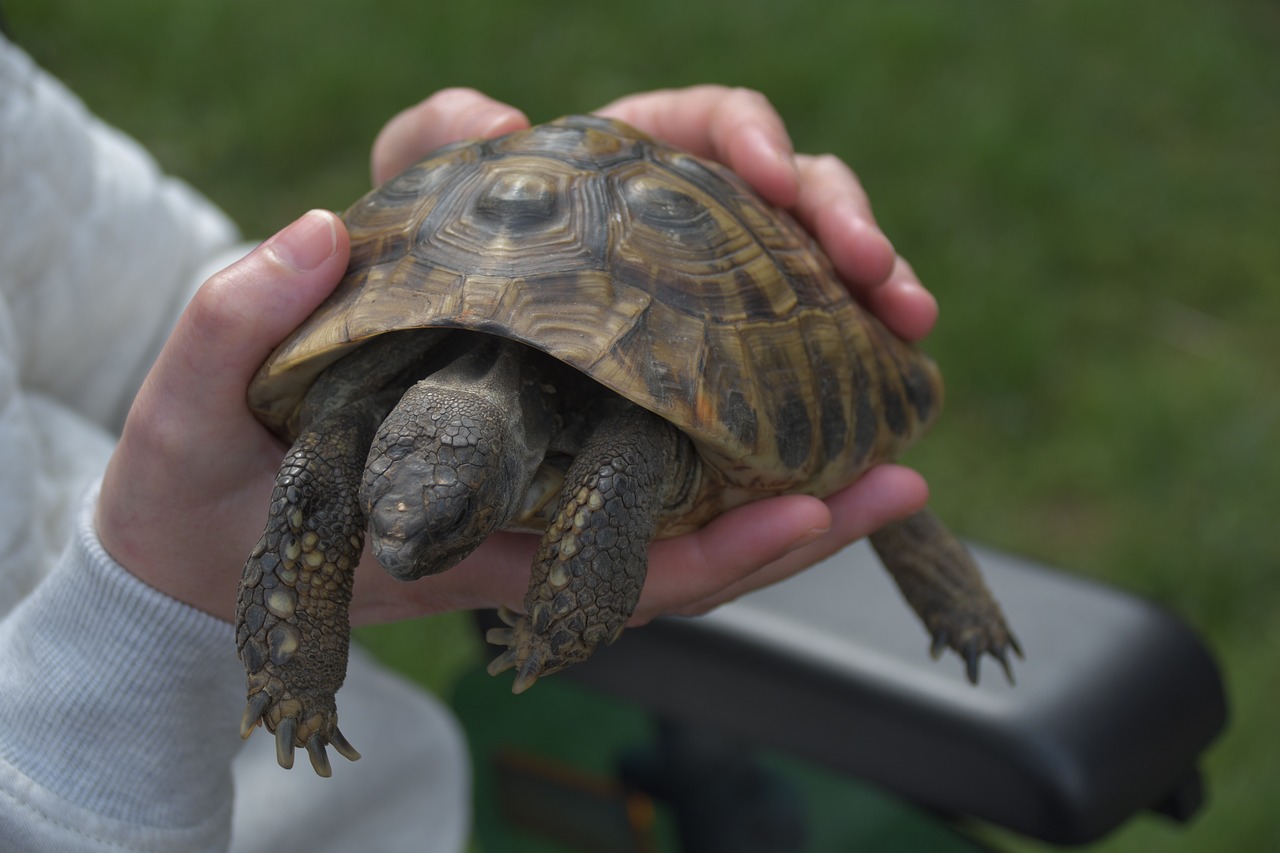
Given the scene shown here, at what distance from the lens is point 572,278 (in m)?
1.25

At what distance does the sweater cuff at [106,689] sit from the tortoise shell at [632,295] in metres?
0.24

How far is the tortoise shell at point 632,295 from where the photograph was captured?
1.22 meters

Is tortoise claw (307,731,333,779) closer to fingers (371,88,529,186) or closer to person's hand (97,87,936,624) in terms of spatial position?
person's hand (97,87,936,624)

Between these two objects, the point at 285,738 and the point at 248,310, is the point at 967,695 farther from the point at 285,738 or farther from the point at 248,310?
the point at 248,310

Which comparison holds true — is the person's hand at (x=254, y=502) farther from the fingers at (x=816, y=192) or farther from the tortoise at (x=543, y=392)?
the fingers at (x=816, y=192)

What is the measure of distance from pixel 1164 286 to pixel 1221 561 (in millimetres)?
1138

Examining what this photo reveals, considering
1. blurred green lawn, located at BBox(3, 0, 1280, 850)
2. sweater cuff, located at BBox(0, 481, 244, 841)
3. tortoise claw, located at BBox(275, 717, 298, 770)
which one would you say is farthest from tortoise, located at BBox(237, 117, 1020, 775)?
blurred green lawn, located at BBox(3, 0, 1280, 850)

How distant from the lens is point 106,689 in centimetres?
131

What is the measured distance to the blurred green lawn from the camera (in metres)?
3.32

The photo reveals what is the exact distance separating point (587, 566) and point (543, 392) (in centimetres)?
23

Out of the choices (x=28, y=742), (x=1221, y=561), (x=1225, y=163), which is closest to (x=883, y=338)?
(x=28, y=742)

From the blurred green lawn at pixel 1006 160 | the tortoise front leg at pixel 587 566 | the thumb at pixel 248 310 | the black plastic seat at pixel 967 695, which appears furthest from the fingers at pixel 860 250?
the blurred green lawn at pixel 1006 160

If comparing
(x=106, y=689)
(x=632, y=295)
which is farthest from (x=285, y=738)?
(x=632, y=295)

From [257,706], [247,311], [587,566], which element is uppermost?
[247,311]
